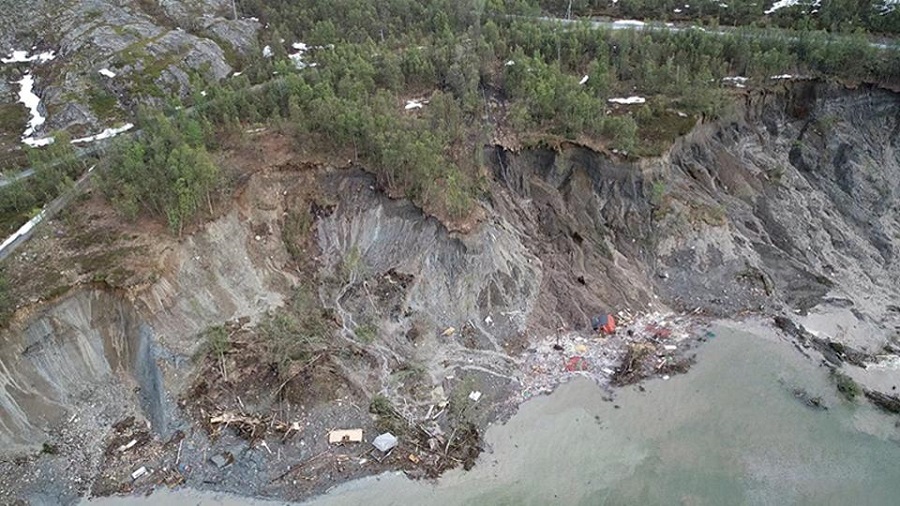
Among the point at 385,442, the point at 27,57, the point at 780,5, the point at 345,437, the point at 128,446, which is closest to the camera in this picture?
the point at 385,442

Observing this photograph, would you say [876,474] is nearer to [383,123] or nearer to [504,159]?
[504,159]

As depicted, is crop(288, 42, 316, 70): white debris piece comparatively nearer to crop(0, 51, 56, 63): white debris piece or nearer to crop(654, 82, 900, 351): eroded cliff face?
crop(0, 51, 56, 63): white debris piece

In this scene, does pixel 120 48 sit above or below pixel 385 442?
above

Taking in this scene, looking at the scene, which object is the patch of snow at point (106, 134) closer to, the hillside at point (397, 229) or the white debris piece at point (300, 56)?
the hillside at point (397, 229)

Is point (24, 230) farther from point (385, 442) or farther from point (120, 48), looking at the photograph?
point (120, 48)

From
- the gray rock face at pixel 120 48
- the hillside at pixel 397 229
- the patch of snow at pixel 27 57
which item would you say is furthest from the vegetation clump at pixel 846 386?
the patch of snow at pixel 27 57

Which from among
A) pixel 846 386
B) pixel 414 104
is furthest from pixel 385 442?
pixel 414 104
